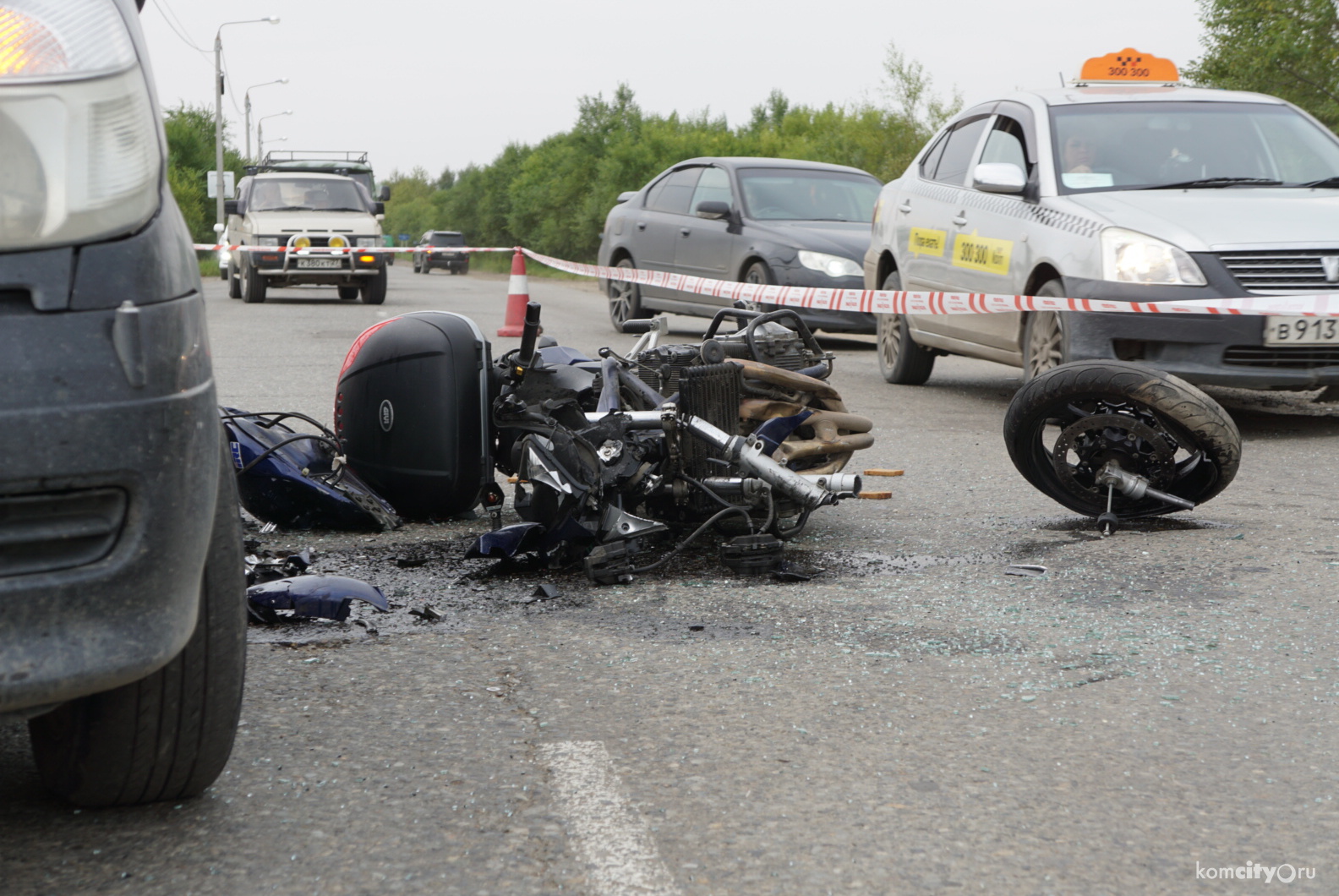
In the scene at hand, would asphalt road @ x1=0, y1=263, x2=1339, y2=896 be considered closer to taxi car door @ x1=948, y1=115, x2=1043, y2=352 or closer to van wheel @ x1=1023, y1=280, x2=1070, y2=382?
van wheel @ x1=1023, y1=280, x2=1070, y2=382

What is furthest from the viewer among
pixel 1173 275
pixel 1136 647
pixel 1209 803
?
pixel 1173 275

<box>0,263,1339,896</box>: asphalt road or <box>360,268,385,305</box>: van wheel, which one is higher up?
<box>0,263,1339,896</box>: asphalt road

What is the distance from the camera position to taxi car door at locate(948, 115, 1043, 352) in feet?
26.0

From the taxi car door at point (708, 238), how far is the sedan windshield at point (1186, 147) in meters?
4.91

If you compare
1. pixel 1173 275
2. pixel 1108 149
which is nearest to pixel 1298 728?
pixel 1173 275

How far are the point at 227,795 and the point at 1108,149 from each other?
6.63 metres

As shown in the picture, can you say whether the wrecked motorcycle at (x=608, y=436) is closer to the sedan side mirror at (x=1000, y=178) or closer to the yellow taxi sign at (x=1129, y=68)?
the sedan side mirror at (x=1000, y=178)

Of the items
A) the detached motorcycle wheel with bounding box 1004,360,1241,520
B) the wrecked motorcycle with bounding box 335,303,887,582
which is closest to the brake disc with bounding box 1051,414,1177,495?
the detached motorcycle wheel with bounding box 1004,360,1241,520

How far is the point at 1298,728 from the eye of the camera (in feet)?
9.54

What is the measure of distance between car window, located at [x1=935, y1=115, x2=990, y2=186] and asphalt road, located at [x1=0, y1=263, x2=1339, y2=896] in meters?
4.59

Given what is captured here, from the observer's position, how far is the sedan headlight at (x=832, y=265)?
1221 centimetres

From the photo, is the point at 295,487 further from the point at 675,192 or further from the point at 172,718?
the point at 675,192

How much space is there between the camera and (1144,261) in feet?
22.9

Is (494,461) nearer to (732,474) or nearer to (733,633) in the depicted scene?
(732,474)
